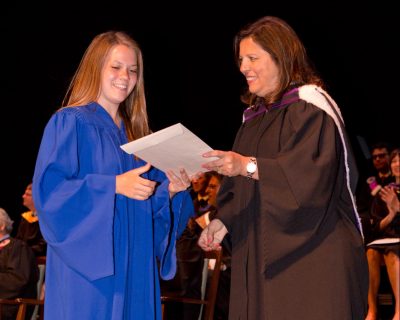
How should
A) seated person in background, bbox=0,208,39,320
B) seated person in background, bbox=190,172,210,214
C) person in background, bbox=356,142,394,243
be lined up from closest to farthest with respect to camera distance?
seated person in background, bbox=0,208,39,320, seated person in background, bbox=190,172,210,214, person in background, bbox=356,142,394,243

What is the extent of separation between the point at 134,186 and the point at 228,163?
392 mm

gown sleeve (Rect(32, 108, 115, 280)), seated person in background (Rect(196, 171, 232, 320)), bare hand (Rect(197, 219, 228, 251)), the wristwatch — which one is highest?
the wristwatch

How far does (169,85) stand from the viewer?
866 centimetres

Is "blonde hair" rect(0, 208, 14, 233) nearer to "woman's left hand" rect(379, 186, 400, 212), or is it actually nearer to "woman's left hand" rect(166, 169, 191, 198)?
"woman's left hand" rect(379, 186, 400, 212)

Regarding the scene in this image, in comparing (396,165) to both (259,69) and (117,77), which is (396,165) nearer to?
(259,69)

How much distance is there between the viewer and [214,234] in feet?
10.3

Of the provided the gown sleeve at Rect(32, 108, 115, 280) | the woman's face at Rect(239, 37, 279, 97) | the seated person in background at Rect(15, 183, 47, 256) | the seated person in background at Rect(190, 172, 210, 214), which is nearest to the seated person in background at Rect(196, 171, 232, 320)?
the seated person in background at Rect(190, 172, 210, 214)

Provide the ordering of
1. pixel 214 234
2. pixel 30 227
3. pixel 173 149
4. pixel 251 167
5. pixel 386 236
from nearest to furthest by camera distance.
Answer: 1. pixel 173 149
2. pixel 251 167
3. pixel 214 234
4. pixel 386 236
5. pixel 30 227

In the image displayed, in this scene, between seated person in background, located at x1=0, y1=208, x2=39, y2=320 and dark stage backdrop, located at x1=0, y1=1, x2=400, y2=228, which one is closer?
seated person in background, located at x1=0, y1=208, x2=39, y2=320

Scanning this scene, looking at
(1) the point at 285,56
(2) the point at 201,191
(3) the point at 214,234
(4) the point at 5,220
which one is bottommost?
(4) the point at 5,220

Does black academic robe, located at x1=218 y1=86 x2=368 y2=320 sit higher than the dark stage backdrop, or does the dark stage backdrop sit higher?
the dark stage backdrop

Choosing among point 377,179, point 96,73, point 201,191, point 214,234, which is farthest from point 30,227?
point 96,73

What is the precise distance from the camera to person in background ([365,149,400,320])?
673 cm

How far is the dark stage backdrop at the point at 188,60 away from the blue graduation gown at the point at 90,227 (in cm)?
548
